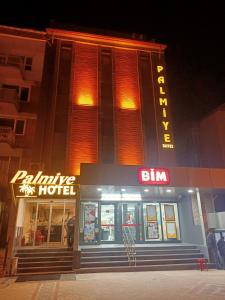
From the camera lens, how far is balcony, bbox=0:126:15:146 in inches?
696

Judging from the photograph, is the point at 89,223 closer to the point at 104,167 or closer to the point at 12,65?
the point at 104,167

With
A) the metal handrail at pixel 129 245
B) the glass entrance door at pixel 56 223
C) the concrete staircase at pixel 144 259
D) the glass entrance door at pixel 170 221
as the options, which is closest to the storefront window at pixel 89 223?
the glass entrance door at pixel 56 223

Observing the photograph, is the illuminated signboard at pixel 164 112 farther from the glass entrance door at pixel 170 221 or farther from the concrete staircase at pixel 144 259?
the concrete staircase at pixel 144 259

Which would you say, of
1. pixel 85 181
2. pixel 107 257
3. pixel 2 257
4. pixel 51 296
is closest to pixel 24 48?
pixel 85 181

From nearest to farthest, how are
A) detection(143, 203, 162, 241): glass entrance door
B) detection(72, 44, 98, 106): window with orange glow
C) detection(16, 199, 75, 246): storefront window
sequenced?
detection(16, 199, 75, 246): storefront window, detection(143, 203, 162, 241): glass entrance door, detection(72, 44, 98, 106): window with orange glow

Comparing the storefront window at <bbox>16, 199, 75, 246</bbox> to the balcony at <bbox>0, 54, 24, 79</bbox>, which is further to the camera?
the balcony at <bbox>0, 54, 24, 79</bbox>

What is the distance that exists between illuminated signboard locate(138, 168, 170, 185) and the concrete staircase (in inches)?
154

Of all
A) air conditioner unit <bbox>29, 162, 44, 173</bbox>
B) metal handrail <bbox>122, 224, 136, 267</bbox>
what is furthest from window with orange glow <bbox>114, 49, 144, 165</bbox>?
air conditioner unit <bbox>29, 162, 44, 173</bbox>

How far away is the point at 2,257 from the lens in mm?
12742

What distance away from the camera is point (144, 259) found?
13.0 m

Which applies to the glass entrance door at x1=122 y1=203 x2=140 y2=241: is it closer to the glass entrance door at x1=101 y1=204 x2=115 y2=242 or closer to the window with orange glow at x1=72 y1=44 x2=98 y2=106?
the glass entrance door at x1=101 y1=204 x2=115 y2=242

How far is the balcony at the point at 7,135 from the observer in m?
17.7

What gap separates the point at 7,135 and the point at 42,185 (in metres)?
6.68

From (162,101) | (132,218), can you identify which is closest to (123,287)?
(132,218)
